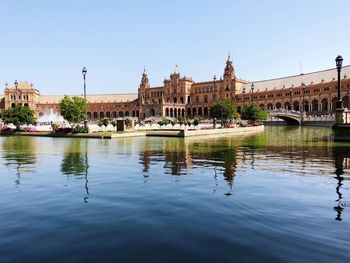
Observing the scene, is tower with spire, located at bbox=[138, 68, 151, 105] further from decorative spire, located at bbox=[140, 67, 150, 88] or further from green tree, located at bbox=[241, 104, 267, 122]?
green tree, located at bbox=[241, 104, 267, 122]

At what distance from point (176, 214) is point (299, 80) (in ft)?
425

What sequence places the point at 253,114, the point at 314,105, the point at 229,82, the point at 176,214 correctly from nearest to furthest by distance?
1. the point at 176,214
2. the point at 253,114
3. the point at 314,105
4. the point at 229,82

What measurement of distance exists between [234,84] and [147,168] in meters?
132

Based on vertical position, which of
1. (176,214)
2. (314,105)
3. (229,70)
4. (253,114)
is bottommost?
(176,214)

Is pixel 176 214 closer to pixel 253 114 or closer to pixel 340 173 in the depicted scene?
pixel 340 173

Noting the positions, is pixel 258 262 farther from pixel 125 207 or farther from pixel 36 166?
pixel 36 166

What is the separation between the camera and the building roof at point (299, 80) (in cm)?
11588

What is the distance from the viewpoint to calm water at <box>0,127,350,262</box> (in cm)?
689

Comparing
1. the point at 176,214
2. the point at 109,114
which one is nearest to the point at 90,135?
the point at 176,214

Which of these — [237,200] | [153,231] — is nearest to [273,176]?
[237,200]

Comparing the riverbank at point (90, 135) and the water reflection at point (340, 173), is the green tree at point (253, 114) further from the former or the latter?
the water reflection at point (340, 173)

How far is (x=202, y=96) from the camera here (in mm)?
153875

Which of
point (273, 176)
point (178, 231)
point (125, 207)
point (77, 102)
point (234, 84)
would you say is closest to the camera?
point (178, 231)

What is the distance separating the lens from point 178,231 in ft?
26.5
